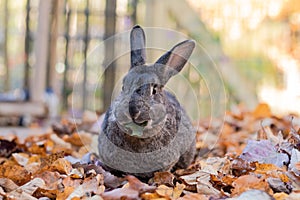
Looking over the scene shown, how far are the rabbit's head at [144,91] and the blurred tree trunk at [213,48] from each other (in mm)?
2508

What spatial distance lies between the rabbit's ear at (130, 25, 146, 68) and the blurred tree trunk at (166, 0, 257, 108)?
97.0 inches

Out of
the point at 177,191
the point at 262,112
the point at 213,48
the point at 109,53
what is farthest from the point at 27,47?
the point at 177,191

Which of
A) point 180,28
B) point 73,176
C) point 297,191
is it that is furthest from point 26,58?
point 297,191

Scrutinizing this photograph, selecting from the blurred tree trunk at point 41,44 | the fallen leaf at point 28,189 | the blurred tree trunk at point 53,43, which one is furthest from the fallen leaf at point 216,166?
the blurred tree trunk at point 53,43

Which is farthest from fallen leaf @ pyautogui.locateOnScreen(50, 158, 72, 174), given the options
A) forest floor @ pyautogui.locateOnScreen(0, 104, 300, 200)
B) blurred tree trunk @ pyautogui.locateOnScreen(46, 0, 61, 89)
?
blurred tree trunk @ pyautogui.locateOnScreen(46, 0, 61, 89)

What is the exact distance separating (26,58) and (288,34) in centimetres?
355

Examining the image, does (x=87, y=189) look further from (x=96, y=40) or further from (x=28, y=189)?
(x=96, y=40)

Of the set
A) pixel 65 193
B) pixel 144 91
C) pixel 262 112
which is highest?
pixel 144 91

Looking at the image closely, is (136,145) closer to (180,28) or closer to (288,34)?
(180,28)

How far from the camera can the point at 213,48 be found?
436cm

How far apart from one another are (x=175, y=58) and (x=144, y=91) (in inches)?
5.6

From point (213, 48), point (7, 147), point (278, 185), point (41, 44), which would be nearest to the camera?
point (278, 185)

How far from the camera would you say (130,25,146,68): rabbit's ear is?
5.03 feet

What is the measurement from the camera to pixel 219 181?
1.44 m
